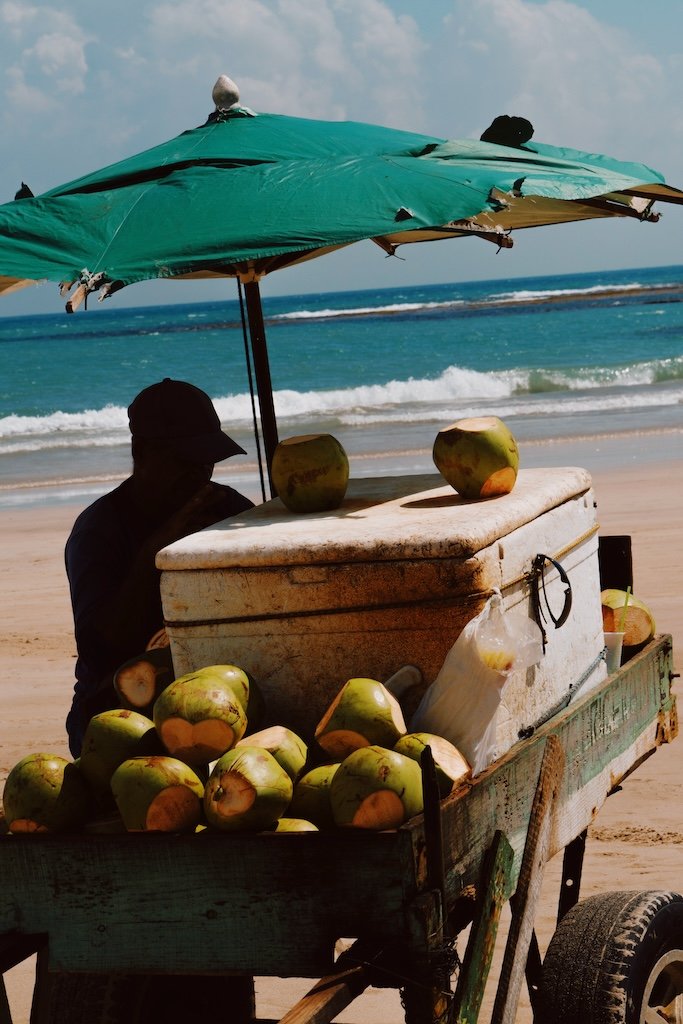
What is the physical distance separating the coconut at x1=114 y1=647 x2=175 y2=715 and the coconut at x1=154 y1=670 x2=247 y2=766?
404 millimetres

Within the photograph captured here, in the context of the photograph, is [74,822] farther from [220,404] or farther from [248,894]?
[220,404]

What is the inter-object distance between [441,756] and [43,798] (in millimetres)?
707

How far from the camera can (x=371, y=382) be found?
1086 inches

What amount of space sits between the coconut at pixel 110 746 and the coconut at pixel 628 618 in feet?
4.80

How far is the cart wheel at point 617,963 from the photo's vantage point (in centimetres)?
243

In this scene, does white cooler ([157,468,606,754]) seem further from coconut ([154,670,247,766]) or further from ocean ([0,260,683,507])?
ocean ([0,260,683,507])

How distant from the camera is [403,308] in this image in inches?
2896

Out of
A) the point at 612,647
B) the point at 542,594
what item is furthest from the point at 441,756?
the point at 612,647

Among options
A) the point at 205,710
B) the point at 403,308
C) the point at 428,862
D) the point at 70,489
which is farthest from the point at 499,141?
the point at 403,308

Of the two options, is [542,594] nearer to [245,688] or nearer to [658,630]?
[245,688]

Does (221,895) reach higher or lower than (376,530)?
lower

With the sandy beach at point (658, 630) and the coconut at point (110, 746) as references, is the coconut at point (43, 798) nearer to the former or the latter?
the coconut at point (110, 746)

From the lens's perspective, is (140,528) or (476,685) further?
(140,528)

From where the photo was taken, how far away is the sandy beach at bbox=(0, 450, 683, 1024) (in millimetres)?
4129
